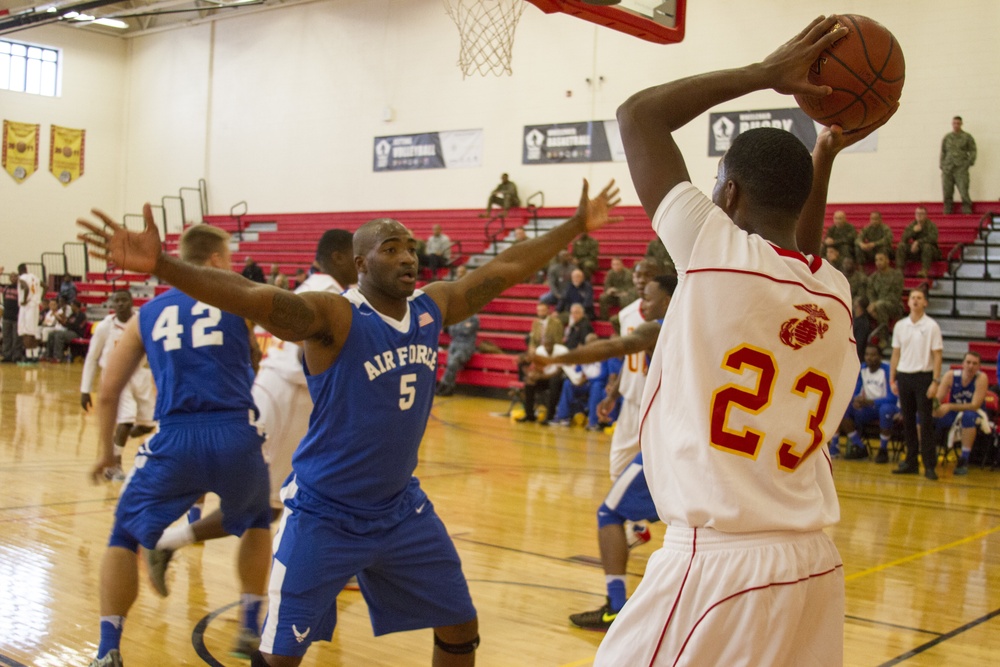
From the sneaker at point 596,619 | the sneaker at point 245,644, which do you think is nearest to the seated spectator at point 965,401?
the sneaker at point 596,619

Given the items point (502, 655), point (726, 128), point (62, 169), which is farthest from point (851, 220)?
point (62, 169)

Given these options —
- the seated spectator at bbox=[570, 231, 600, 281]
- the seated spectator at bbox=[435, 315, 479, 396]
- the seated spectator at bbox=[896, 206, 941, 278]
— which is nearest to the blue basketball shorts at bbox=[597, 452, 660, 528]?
the seated spectator at bbox=[896, 206, 941, 278]

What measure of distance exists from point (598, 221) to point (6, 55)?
25.4 meters

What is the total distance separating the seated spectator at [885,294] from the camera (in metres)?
12.9

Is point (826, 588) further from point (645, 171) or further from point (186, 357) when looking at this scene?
point (186, 357)

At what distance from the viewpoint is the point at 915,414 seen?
10922mm

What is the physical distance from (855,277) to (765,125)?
473 cm

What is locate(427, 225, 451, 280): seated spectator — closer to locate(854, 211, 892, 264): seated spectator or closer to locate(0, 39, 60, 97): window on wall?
locate(854, 211, 892, 264): seated spectator

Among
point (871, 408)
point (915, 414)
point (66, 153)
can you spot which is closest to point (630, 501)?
point (915, 414)

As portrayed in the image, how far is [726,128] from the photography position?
17.9m

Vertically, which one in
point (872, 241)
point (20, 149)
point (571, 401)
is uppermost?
point (20, 149)

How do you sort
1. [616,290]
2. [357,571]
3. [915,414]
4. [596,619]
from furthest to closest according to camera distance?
[616,290] → [915,414] → [596,619] → [357,571]

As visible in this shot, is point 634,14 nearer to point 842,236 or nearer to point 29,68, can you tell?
point 842,236

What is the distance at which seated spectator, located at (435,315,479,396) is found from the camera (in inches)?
650
